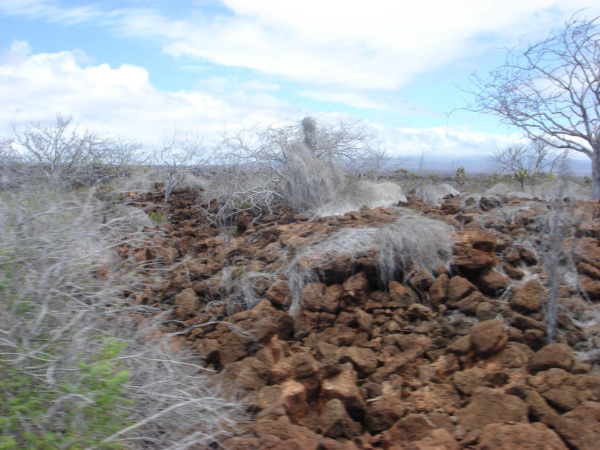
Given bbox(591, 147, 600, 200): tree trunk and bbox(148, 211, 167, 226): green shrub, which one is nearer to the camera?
bbox(591, 147, 600, 200): tree trunk

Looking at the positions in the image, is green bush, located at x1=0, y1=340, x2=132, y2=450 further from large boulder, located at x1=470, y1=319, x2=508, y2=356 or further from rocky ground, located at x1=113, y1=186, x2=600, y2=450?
large boulder, located at x1=470, y1=319, x2=508, y2=356

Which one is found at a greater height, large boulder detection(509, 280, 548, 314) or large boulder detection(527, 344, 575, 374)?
large boulder detection(509, 280, 548, 314)

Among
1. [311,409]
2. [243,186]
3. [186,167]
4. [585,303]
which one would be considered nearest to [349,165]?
[243,186]

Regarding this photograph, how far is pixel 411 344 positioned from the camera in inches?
146

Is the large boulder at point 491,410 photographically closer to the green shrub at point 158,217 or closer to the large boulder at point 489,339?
the large boulder at point 489,339

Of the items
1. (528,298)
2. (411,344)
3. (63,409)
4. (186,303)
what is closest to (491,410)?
(411,344)

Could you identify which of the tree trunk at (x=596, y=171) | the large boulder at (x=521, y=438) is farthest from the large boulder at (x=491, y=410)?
the tree trunk at (x=596, y=171)

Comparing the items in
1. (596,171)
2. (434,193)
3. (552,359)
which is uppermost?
(596,171)

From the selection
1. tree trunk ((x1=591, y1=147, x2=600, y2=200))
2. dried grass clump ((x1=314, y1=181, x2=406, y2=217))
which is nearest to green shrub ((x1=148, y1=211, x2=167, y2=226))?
dried grass clump ((x1=314, y1=181, x2=406, y2=217))

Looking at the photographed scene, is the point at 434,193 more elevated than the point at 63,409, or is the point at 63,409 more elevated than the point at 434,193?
the point at 434,193

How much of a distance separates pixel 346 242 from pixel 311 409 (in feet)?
6.59

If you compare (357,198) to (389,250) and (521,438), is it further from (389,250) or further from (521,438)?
(521,438)

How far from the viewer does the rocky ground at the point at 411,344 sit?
9.04 feet

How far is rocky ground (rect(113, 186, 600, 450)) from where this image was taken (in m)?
2.76
